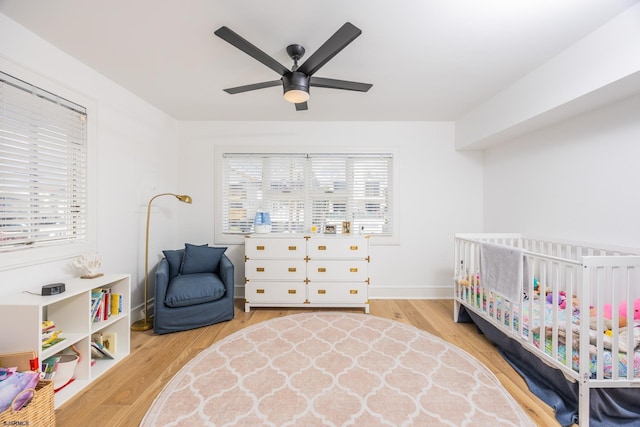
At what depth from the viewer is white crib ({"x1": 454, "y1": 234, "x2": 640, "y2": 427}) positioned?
152 cm

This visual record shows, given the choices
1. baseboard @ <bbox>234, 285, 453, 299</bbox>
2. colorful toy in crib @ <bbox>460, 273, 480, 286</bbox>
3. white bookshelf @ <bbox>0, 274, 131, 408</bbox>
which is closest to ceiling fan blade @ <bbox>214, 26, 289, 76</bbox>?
white bookshelf @ <bbox>0, 274, 131, 408</bbox>

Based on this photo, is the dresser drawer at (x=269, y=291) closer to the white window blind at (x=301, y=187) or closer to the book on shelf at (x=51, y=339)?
the white window blind at (x=301, y=187)

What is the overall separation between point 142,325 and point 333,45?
10.1 feet

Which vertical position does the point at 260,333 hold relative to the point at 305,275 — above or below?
below

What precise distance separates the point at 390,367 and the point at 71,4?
3175 millimetres

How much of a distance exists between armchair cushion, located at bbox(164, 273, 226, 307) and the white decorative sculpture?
639 millimetres

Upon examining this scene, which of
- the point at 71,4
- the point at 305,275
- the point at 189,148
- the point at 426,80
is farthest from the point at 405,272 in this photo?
the point at 71,4

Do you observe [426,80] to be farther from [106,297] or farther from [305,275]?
[106,297]

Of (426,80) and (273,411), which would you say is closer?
(273,411)

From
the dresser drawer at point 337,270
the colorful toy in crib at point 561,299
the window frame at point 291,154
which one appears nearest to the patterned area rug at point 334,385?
the dresser drawer at point 337,270

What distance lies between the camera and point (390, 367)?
2059 mm

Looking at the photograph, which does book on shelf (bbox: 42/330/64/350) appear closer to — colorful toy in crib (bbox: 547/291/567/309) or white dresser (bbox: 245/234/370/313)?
white dresser (bbox: 245/234/370/313)

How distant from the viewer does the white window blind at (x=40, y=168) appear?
1.75 metres

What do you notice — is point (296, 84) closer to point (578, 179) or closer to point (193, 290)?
point (193, 290)
